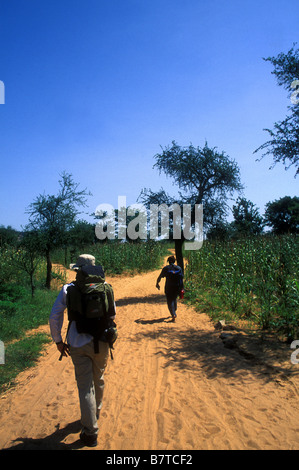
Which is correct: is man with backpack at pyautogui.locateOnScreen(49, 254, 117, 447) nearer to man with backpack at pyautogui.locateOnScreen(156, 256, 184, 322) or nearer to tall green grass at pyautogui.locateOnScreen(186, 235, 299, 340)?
tall green grass at pyautogui.locateOnScreen(186, 235, 299, 340)

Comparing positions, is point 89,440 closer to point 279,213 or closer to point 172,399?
point 172,399

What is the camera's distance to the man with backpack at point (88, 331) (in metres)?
3.64

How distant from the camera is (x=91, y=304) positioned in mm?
3648

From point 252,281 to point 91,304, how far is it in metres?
6.56

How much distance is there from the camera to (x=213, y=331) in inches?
322

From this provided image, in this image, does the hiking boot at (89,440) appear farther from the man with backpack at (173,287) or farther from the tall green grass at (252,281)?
the man with backpack at (173,287)

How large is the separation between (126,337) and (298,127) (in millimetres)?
6902

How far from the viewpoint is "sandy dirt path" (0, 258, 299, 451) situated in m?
3.71

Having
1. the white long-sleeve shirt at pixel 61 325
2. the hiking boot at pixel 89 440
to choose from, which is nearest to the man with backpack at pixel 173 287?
the white long-sleeve shirt at pixel 61 325

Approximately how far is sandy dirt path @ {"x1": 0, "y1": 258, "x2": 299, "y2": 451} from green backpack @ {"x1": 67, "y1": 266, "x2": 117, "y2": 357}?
3.92 ft

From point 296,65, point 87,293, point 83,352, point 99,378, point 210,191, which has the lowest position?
point 99,378

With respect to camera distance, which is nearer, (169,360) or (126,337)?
(169,360)
